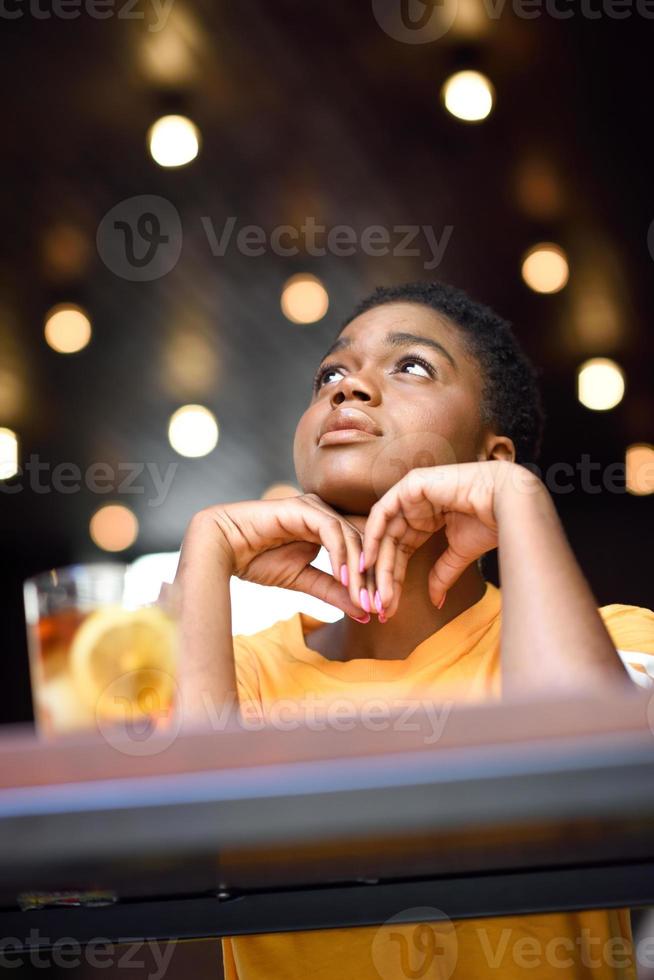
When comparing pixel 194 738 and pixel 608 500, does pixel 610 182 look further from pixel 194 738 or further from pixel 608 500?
pixel 194 738

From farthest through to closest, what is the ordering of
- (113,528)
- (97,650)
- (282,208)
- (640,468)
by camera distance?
1. (113,528)
2. (640,468)
3. (282,208)
4. (97,650)

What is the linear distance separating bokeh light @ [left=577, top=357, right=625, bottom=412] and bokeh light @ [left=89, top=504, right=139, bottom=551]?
1.35 m

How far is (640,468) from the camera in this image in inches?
110

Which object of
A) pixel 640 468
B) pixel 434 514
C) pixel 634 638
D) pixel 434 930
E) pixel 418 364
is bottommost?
pixel 434 930

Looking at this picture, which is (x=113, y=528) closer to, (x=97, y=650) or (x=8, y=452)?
(x=8, y=452)

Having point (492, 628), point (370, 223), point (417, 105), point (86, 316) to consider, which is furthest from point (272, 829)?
point (86, 316)

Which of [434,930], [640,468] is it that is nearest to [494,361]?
[434,930]

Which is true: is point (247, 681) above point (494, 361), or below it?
below

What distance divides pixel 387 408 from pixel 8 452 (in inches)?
68.3

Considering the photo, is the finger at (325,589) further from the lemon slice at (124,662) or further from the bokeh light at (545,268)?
the bokeh light at (545,268)

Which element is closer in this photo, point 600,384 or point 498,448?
point 498,448

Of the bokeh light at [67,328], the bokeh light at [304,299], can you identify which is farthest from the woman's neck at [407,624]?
the bokeh light at [67,328]

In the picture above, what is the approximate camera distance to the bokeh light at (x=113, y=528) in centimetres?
306

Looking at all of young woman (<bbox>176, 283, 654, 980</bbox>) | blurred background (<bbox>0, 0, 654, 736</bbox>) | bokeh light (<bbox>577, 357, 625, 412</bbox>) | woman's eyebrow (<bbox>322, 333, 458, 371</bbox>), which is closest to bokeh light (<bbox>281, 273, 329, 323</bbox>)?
blurred background (<bbox>0, 0, 654, 736</bbox>)
